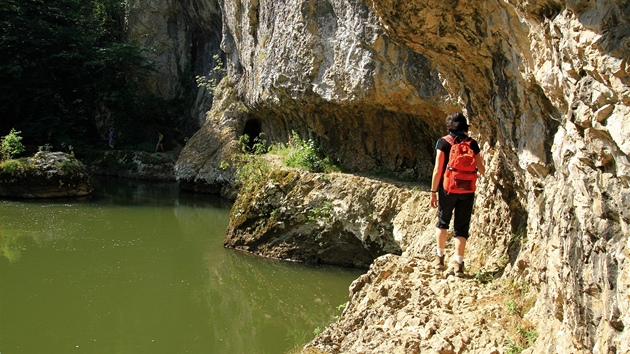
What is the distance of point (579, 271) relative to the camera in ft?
12.1

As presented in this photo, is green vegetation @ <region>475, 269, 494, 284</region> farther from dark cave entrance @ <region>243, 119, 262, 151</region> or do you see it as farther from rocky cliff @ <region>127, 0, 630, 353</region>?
dark cave entrance @ <region>243, 119, 262, 151</region>

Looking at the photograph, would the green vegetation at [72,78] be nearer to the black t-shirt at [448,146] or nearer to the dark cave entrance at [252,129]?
the dark cave entrance at [252,129]

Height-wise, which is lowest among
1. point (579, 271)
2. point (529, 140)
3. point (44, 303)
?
point (44, 303)

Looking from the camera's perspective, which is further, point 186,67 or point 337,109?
point 186,67

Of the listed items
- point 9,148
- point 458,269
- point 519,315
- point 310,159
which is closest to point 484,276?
point 458,269

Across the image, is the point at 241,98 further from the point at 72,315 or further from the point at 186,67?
the point at 72,315

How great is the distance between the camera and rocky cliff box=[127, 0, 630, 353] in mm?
3283

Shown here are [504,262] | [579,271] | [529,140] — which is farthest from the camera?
[504,262]

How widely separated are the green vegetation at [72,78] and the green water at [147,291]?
12.6 meters

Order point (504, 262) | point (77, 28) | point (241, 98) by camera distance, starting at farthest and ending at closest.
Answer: point (77, 28)
point (241, 98)
point (504, 262)

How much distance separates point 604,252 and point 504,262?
8.40ft

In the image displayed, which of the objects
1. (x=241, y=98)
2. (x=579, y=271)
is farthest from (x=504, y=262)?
(x=241, y=98)

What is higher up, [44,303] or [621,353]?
[621,353]

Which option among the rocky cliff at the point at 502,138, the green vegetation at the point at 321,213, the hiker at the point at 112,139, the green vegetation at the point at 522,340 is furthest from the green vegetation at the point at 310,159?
the hiker at the point at 112,139
